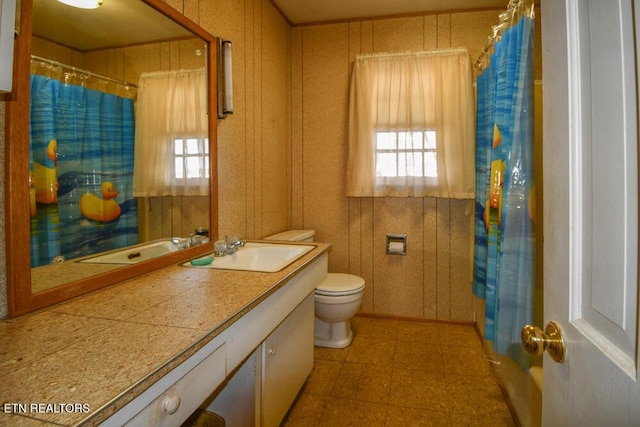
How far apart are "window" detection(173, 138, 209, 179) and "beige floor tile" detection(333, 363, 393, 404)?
4.75ft

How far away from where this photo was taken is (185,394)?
2.35 ft

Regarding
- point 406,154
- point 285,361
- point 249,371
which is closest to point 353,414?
point 285,361

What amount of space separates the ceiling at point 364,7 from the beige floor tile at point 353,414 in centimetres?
282

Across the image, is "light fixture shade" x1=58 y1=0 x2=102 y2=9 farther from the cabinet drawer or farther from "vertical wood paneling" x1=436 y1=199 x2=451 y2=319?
"vertical wood paneling" x1=436 y1=199 x2=451 y2=319

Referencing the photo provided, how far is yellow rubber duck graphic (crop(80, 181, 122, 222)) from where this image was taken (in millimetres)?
1064

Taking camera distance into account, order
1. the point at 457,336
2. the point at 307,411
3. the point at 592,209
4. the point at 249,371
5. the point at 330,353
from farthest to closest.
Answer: the point at 457,336, the point at 330,353, the point at 307,411, the point at 249,371, the point at 592,209

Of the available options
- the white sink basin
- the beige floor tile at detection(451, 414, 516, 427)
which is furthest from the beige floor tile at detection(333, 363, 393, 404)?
the white sink basin

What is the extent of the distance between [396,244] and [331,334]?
94 centimetres

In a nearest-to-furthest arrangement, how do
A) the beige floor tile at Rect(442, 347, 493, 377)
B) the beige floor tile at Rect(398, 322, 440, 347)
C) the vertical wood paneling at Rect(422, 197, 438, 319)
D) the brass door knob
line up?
the brass door knob
the beige floor tile at Rect(442, 347, 493, 377)
the beige floor tile at Rect(398, 322, 440, 347)
the vertical wood paneling at Rect(422, 197, 438, 319)

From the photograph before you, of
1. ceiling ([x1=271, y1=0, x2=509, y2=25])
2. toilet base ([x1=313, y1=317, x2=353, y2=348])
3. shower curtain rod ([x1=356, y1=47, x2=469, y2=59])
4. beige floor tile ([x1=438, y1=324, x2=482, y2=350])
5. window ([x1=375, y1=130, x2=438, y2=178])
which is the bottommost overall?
beige floor tile ([x1=438, y1=324, x2=482, y2=350])

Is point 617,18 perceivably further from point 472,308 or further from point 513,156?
point 472,308

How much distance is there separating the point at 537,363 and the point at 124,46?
225 cm

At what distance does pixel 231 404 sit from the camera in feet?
4.14

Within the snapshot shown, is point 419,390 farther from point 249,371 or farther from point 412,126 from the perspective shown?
point 412,126
